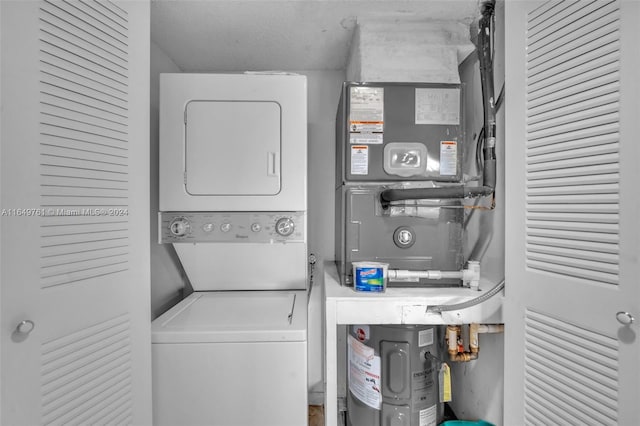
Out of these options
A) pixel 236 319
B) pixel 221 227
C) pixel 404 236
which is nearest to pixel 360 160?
pixel 404 236

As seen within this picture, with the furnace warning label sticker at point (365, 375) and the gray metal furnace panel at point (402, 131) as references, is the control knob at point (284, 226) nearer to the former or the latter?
the gray metal furnace panel at point (402, 131)

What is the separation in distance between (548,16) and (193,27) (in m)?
1.77

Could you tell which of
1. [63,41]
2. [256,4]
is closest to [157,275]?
[63,41]

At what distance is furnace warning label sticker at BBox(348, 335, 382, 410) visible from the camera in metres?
1.43

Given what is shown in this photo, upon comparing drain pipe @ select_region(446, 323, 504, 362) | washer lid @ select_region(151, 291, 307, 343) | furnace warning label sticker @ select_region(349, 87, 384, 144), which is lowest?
drain pipe @ select_region(446, 323, 504, 362)

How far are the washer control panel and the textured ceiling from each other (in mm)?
1111

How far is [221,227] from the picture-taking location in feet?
5.07

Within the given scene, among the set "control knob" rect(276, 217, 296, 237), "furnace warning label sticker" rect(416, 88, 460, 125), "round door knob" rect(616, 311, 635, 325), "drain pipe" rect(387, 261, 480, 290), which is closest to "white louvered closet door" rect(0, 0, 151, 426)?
"control knob" rect(276, 217, 296, 237)

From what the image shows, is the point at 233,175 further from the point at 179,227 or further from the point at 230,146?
the point at 179,227

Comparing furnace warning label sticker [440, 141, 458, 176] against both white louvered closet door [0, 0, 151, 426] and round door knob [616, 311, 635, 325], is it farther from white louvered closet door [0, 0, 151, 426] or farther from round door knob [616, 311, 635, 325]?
white louvered closet door [0, 0, 151, 426]

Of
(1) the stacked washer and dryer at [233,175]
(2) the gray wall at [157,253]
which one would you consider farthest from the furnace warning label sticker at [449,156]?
(2) the gray wall at [157,253]

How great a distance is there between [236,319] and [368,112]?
1222 millimetres

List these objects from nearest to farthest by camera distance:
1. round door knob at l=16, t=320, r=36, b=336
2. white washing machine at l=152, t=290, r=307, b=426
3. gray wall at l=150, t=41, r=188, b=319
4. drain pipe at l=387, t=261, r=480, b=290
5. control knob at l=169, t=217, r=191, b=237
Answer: round door knob at l=16, t=320, r=36, b=336 < white washing machine at l=152, t=290, r=307, b=426 < drain pipe at l=387, t=261, r=480, b=290 < control knob at l=169, t=217, r=191, b=237 < gray wall at l=150, t=41, r=188, b=319

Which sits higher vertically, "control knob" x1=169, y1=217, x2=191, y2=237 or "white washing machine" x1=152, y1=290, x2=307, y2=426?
"control knob" x1=169, y1=217, x2=191, y2=237
